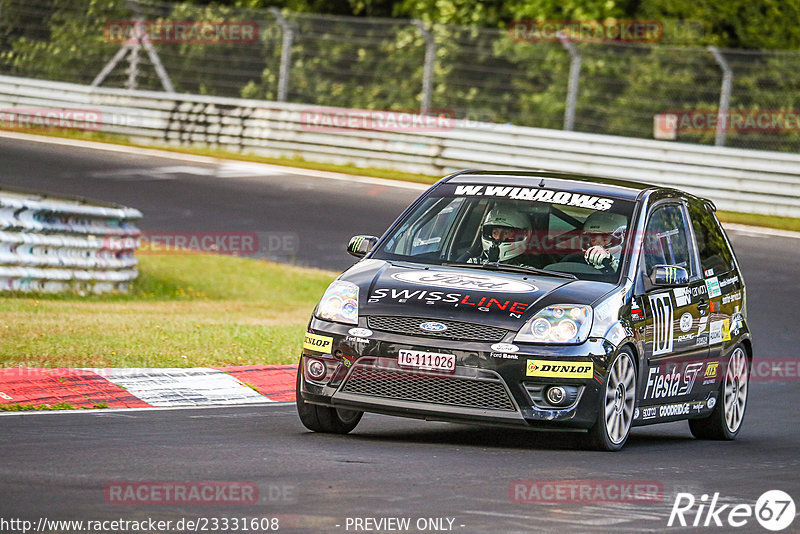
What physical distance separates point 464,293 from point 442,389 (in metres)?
0.57

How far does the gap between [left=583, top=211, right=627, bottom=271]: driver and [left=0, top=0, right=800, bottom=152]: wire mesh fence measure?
14.7 meters

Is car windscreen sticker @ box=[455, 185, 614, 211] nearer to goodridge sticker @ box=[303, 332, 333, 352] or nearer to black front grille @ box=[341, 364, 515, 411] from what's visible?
goodridge sticker @ box=[303, 332, 333, 352]

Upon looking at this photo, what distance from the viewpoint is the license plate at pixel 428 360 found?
819 cm

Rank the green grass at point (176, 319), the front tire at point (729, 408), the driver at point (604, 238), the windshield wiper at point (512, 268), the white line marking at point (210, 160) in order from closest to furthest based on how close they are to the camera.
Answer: the windshield wiper at point (512, 268), the driver at point (604, 238), the front tire at point (729, 408), the green grass at point (176, 319), the white line marking at point (210, 160)

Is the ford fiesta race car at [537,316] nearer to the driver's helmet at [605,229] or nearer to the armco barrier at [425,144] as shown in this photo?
the driver's helmet at [605,229]

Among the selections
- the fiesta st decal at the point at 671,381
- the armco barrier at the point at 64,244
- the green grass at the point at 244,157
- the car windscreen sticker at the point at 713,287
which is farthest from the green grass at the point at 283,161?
the fiesta st decal at the point at 671,381

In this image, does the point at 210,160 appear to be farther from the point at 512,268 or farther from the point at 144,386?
the point at 512,268

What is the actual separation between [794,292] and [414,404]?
1070 cm

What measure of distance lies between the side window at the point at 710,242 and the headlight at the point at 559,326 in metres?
2.05

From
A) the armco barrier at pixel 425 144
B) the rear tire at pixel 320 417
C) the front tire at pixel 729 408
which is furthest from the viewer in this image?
the armco barrier at pixel 425 144

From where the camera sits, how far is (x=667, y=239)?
9.77 metres

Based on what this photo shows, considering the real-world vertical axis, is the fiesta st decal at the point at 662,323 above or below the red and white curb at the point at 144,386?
above

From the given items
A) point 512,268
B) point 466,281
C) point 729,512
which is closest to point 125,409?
point 466,281

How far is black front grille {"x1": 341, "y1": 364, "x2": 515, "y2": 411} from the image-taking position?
8.20m
